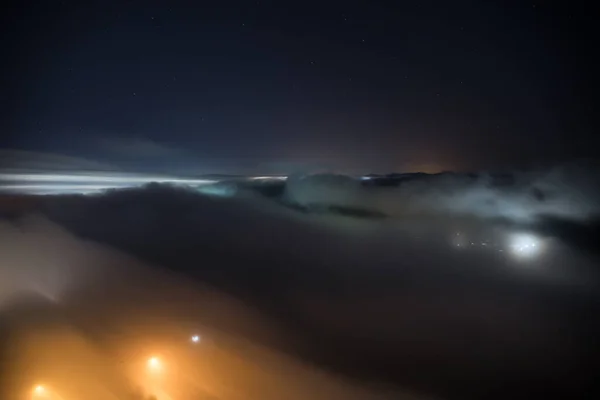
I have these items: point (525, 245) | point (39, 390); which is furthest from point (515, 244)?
point (39, 390)

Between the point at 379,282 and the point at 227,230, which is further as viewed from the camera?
the point at 227,230

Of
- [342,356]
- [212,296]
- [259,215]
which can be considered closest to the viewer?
[342,356]

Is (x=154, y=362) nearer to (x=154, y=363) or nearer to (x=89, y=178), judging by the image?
(x=154, y=363)

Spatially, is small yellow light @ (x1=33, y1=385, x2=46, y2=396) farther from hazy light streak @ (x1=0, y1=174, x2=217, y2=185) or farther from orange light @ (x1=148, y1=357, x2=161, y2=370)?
hazy light streak @ (x1=0, y1=174, x2=217, y2=185)

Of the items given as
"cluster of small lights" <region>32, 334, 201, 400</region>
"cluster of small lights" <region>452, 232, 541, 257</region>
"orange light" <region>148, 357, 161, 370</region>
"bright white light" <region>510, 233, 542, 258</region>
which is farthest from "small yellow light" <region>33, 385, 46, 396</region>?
"bright white light" <region>510, 233, 542, 258</region>

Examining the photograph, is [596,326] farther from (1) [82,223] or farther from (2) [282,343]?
(1) [82,223]

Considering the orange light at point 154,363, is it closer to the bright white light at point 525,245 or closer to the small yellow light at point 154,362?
the small yellow light at point 154,362

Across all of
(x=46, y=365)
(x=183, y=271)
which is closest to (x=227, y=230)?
(x=183, y=271)

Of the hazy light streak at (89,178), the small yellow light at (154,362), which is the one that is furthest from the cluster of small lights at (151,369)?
the hazy light streak at (89,178)

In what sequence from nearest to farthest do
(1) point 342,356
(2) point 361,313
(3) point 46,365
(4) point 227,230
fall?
(3) point 46,365 → (1) point 342,356 → (2) point 361,313 → (4) point 227,230
